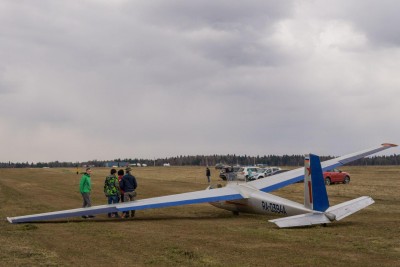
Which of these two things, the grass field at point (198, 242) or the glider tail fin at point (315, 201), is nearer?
the grass field at point (198, 242)

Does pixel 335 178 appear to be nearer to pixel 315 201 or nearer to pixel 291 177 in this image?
pixel 291 177

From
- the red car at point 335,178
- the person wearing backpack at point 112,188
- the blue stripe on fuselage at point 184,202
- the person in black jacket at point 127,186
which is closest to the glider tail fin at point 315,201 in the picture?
the blue stripe on fuselage at point 184,202

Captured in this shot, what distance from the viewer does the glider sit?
14297 millimetres

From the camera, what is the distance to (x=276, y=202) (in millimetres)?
16484

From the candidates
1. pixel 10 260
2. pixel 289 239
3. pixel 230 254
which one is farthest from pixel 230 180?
pixel 10 260

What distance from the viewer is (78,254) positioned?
1061 centimetres

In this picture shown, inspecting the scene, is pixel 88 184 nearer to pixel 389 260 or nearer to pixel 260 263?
pixel 260 263

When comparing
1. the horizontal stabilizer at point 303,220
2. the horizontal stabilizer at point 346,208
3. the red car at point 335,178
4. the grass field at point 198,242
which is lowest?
the grass field at point 198,242

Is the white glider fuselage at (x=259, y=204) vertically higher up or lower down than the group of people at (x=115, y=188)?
lower down

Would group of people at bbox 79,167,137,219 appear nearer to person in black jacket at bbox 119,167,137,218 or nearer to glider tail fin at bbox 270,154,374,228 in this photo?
person in black jacket at bbox 119,167,137,218

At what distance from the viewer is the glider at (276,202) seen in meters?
14.3

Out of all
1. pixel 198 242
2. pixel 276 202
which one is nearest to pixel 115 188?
pixel 276 202

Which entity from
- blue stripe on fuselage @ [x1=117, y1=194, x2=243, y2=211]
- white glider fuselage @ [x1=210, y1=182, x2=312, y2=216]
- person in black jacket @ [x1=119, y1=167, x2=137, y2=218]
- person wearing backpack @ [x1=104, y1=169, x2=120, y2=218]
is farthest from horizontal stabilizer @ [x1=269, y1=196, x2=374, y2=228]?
person wearing backpack @ [x1=104, y1=169, x2=120, y2=218]

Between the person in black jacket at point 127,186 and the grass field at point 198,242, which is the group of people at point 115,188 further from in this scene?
the grass field at point 198,242
